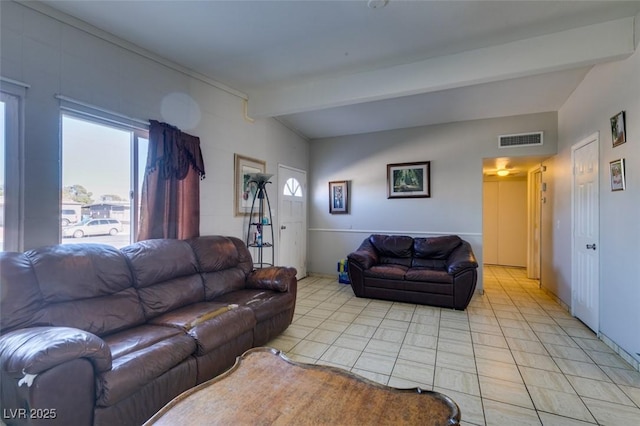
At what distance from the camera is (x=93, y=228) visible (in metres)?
2.55

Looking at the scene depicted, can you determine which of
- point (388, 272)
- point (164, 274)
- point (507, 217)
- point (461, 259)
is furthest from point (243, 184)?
point (507, 217)

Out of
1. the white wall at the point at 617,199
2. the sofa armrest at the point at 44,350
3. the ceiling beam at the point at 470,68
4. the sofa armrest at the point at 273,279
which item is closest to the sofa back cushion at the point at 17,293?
the sofa armrest at the point at 44,350

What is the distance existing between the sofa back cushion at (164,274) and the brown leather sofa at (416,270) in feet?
8.04

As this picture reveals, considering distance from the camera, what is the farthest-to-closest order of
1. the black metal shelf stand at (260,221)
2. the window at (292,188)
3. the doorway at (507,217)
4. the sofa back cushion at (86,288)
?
the doorway at (507,217), the window at (292,188), the black metal shelf stand at (260,221), the sofa back cushion at (86,288)

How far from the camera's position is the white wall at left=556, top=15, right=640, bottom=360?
2387mm

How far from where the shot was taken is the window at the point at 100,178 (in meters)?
2.39

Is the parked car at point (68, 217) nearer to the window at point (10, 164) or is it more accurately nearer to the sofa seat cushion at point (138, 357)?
the window at point (10, 164)

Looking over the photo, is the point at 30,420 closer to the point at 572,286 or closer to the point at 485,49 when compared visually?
the point at 485,49

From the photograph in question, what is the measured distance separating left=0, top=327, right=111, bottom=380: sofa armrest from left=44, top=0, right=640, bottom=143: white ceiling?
2357mm

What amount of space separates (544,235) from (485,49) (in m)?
3.49

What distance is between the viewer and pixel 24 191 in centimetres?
209

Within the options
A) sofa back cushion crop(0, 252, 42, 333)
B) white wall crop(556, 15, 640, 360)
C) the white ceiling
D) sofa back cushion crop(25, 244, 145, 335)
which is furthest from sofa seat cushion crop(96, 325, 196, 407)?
white wall crop(556, 15, 640, 360)

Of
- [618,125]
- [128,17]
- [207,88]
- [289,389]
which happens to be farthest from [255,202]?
[618,125]

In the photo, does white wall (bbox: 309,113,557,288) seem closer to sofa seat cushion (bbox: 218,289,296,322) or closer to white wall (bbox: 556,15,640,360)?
white wall (bbox: 556,15,640,360)
